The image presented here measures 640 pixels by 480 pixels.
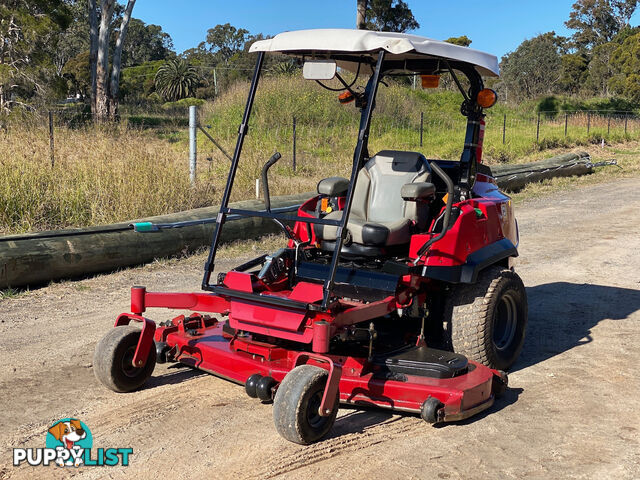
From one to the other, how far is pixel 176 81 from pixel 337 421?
4842cm

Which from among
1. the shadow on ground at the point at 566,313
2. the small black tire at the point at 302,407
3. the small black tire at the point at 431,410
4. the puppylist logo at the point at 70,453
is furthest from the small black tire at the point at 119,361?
the shadow on ground at the point at 566,313

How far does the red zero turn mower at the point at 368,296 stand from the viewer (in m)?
4.73

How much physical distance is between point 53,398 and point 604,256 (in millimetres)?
7551

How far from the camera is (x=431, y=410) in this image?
4.55 meters

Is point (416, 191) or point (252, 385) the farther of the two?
point (416, 191)

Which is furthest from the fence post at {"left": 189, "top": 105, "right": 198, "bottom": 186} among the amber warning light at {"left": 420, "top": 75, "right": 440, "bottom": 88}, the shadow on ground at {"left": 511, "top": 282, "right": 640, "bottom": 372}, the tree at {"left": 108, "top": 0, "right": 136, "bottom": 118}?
the tree at {"left": 108, "top": 0, "right": 136, "bottom": 118}

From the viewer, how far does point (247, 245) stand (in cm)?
1062

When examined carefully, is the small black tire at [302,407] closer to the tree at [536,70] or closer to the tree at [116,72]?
the tree at [116,72]

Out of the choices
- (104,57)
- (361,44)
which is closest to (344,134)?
(104,57)

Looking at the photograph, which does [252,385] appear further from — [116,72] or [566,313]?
[116,72]

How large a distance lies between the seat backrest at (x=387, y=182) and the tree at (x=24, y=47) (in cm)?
1697

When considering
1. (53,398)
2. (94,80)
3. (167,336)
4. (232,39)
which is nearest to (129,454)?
(53,398)

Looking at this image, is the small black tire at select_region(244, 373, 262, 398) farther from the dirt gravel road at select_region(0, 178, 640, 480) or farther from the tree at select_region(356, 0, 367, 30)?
the tree at select_region(356, 0, 367, 30)

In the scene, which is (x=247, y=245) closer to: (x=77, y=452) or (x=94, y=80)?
(x=77, y=452)
